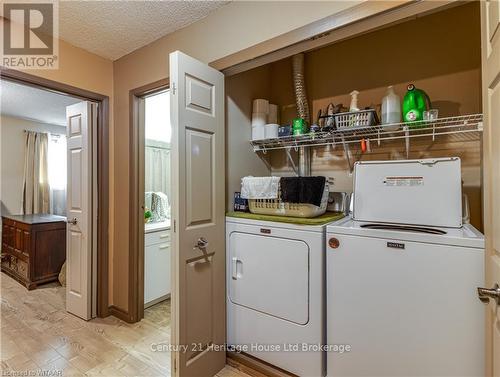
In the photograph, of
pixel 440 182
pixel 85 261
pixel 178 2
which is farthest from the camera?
pixel 85 261

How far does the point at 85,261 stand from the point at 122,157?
104 cm

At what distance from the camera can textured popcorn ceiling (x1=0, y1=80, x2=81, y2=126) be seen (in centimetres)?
316

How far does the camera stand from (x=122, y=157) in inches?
98.8

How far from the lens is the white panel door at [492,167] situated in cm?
91

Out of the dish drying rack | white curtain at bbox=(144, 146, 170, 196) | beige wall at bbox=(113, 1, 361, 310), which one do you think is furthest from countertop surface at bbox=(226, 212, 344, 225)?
white curtain at bbox=(144, 146, 170, 196)

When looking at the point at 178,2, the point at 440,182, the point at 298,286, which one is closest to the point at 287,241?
the point at 298,286

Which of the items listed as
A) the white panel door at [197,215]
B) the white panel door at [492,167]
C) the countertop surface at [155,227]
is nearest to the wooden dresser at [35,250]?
the countertop surface at [155,227]

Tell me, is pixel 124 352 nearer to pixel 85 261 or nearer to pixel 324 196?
pixel 85 261

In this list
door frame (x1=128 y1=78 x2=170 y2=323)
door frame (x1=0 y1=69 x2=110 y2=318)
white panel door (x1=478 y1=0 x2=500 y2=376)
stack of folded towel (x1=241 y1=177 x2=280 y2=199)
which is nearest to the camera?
white panel door (x1=478 y1=0 x2=500 y2=376)

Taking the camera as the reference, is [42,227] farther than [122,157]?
Yes

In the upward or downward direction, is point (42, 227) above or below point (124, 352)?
above

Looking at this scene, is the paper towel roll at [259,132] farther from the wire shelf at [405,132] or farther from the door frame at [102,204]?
the door frame at [102,204]

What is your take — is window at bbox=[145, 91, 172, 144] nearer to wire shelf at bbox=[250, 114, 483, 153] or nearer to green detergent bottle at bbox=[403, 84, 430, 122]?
wire shelf at bbox=[250, 114, 483, 153]

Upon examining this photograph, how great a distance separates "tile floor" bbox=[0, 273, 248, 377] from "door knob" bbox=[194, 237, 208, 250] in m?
0.90
